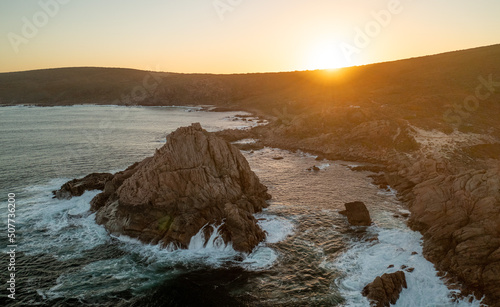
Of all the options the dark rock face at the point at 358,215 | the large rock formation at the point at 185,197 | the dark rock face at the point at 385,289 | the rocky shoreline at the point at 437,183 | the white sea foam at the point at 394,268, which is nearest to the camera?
the dark rock face at the point at 385,289

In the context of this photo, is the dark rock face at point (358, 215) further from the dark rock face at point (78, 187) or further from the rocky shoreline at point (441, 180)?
the dark rock face at point (78, 187)

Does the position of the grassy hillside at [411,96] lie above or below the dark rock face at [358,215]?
above

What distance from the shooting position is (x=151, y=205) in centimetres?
3569

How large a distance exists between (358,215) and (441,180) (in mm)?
12767

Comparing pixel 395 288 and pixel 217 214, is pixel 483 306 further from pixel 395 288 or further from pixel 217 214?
pixel 217 214

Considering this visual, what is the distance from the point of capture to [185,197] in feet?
120

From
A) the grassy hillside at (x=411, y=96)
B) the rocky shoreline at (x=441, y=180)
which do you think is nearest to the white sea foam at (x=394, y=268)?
the rocky shoreline at (x=441, y=180)

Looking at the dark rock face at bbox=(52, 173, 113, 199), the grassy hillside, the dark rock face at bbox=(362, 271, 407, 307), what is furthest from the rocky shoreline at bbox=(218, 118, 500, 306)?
the dark rock face at bbox=(52, 173, 113, 199)

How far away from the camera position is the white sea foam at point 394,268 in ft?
82.2

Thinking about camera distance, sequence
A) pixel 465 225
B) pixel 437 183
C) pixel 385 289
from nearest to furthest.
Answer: pixel 385 289 < pixel 465 225 < pixel 437 183

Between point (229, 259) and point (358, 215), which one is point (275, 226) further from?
point (358, 215)

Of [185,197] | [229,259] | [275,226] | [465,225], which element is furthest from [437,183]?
[185,197]

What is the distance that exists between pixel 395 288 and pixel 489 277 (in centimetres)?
730

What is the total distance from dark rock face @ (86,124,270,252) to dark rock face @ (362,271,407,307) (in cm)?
1200
